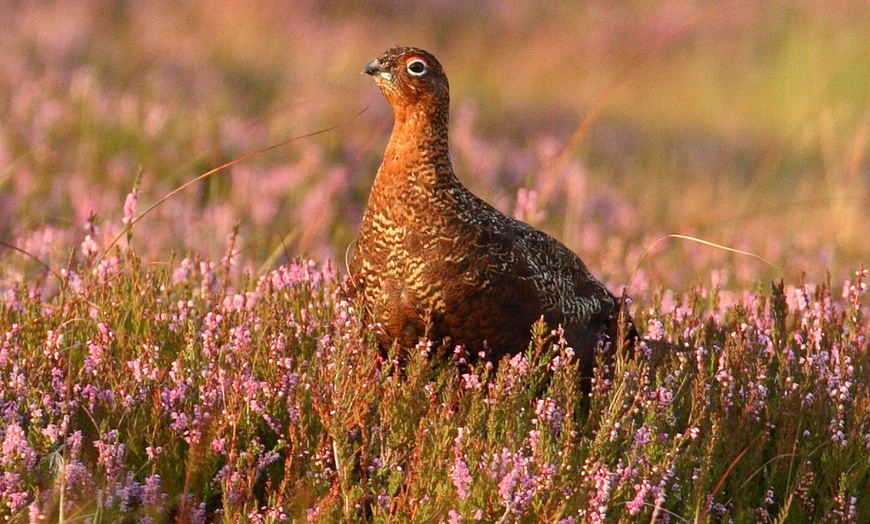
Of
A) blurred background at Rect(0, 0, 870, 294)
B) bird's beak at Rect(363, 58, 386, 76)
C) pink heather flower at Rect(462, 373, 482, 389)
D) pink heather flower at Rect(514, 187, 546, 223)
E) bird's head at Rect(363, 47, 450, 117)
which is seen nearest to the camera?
pink heather flower at Rect(462, 373, 482, 389)

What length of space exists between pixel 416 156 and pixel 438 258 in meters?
0.37

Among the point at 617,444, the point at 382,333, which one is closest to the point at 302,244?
the point at 382,333

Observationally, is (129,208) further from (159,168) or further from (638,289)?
(159,168)

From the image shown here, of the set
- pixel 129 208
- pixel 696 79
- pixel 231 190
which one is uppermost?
pixel 696 79

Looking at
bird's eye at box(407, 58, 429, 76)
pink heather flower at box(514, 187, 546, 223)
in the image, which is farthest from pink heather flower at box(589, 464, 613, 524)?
pink heather flower at box(514, 187, 546, 223)

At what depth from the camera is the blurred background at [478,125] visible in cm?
757

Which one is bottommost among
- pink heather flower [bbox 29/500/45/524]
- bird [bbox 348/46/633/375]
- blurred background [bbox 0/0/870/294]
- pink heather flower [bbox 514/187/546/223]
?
pink heather flower [bbox 29/500/45/524]

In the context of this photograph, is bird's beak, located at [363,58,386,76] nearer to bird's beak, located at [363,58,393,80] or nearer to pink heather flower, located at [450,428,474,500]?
bird's beak, located at [363,58,393,80]

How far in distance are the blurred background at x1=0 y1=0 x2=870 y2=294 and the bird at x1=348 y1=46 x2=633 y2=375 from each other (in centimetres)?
111

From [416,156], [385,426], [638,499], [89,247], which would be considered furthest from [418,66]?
[638,499]

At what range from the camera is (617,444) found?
3.54 m

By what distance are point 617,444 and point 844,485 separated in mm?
593

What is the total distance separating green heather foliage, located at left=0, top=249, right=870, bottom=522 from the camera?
321 cm

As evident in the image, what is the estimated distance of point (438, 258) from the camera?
3.73 m
